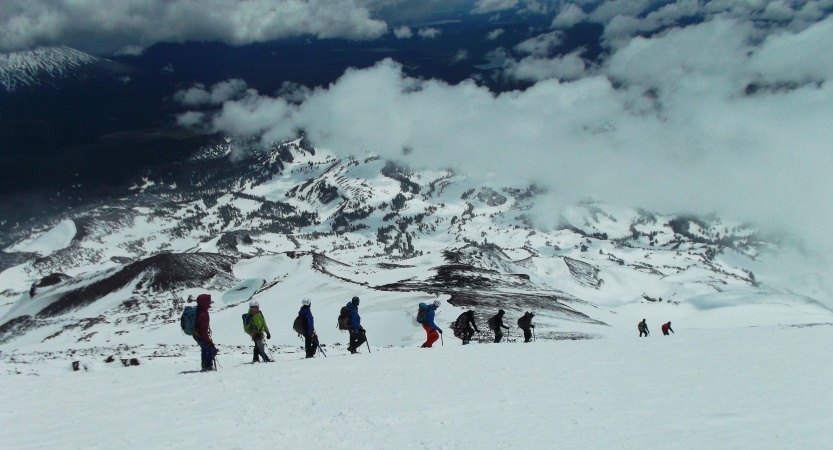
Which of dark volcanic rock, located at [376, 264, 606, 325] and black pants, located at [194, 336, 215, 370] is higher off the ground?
dark volcanic rock, located at [376, 264, 606, 325]

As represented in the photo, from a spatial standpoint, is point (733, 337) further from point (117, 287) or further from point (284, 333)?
point (117, 287)

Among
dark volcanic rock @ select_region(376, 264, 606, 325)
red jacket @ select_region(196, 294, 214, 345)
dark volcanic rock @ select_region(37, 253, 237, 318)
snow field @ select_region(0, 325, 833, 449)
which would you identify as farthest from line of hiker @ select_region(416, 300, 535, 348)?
dark volcanic rock @ select_region(37, 253, 237, 318)

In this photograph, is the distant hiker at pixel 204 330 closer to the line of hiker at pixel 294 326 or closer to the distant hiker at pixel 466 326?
the line of hiker at pixel 294 326

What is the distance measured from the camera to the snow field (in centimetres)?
883

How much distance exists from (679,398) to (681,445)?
11.0 feet

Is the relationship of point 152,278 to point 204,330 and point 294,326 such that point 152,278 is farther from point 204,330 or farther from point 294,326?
point 204,330

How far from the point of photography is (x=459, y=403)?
38.0ft

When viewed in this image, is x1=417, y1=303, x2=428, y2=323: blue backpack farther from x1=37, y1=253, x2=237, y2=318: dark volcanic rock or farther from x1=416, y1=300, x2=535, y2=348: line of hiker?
x1=37, y1=253, x2=237, y2=318: dark volcanic rock

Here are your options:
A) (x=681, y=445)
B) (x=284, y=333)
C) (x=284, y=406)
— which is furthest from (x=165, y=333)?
(x=681, y=445)

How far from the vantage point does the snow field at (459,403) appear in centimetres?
883

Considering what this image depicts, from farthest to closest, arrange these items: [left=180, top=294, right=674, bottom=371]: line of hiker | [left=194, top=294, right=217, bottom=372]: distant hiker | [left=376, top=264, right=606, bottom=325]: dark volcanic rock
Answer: [left=376, top=264, right=606, bottom=325]: dark volcanic rock < [left=180, top=294, right=674, bottom=371]: line of hiker < [left=194, top=294, right=217, bottom=372]: distant hiker

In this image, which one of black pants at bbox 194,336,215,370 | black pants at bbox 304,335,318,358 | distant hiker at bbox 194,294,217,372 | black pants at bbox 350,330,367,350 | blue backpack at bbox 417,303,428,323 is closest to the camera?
distant hiker at bbox 194,294,217,372

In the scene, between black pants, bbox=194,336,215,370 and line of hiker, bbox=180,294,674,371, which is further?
black pants, bbox=194,336,215,370

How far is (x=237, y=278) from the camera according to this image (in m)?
110
